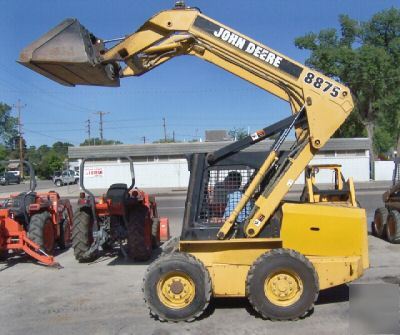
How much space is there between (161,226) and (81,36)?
19.3 ft

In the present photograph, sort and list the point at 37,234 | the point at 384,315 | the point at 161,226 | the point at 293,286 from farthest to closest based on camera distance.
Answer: the point at 161,226
the point at 37,234
the point at 293,286
the point at 384,315

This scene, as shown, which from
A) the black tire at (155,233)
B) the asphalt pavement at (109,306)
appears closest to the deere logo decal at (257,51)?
the asphalt pavement at (109,306)

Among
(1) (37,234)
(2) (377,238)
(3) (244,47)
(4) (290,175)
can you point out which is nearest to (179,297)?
(4) (290,175)

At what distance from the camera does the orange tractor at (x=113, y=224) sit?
9328 mm

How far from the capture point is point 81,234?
31.5 ft

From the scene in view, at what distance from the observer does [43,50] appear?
639cm

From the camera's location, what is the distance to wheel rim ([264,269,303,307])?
5852mm

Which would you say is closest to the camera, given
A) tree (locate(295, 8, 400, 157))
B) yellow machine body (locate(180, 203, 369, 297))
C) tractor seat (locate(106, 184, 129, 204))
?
yellow machine body (locate(180, 203, 369, 297))

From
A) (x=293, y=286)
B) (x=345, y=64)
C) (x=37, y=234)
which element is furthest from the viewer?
(x=345, y=64)

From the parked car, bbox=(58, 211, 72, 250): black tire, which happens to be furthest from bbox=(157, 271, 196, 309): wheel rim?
the parked car

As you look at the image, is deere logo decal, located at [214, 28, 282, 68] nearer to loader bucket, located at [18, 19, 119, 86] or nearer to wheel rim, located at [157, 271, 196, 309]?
loader bucket, located at [18, 19, 119, 86]

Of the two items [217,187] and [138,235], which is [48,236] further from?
[217,187]

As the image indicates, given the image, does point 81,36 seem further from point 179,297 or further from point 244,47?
point 179,297

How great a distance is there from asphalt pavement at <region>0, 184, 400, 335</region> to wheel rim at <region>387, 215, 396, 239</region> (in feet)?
5.37
